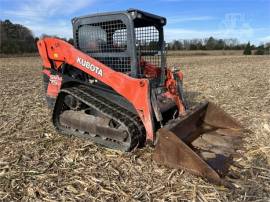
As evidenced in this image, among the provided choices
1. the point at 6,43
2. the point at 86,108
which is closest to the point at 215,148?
the point at 86,108

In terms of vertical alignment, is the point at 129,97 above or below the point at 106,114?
above

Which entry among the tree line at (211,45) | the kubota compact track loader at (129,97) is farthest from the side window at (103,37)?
the tree line at (211,45)

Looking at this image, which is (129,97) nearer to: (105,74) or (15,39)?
(105,74)

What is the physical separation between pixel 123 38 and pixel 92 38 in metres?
0.63

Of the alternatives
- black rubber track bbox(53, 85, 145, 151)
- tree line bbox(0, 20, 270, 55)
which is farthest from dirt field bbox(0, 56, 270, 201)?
tree line bbox(0, 20, 270, 55)

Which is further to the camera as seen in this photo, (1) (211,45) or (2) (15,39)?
(1) (211,45)

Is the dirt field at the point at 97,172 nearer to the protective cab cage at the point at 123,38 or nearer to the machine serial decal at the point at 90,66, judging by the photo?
the machine serial decal at the point at 90,66

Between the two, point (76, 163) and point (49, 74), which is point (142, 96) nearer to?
point (76, 163)

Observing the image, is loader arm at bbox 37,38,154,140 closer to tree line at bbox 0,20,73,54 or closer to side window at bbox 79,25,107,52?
side window at bbox 79,25,107,52

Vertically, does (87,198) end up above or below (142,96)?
below

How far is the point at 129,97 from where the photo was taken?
206 inches

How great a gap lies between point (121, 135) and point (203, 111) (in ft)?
5.67

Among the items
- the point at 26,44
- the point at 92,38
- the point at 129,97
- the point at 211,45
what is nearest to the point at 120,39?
the point at 92,38

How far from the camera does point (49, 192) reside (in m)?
4.18
